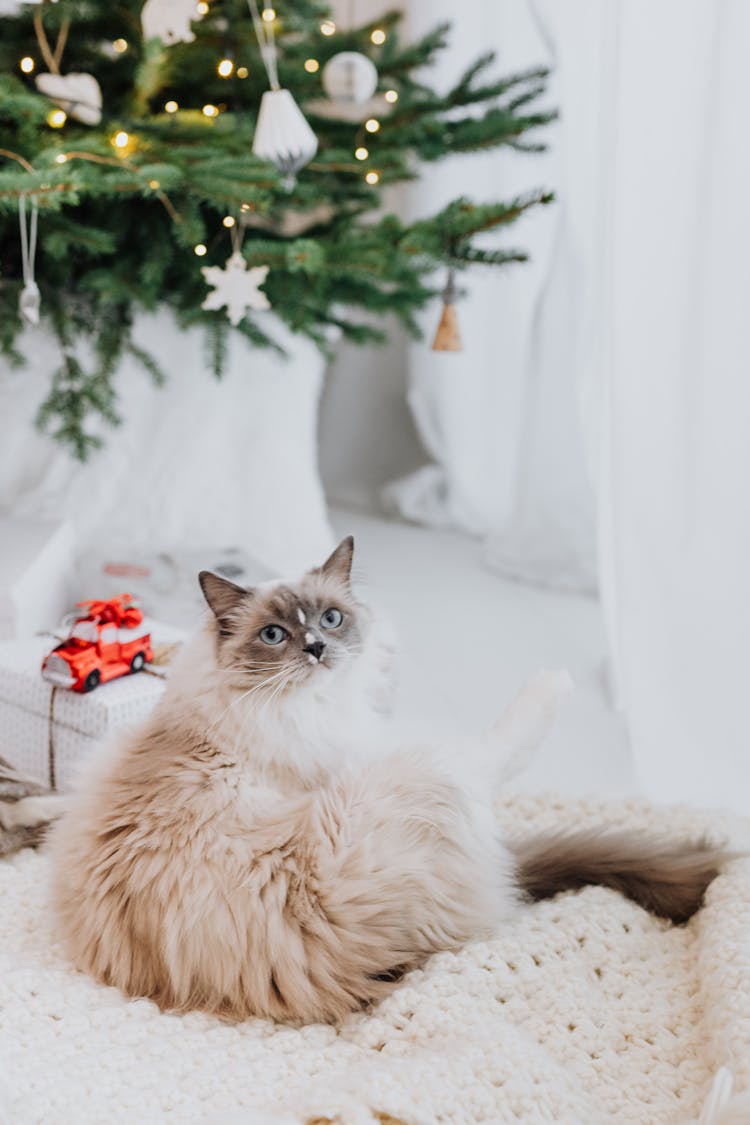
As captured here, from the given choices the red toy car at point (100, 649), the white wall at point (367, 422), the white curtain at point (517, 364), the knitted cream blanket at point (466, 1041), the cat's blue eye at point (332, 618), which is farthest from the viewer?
the white wall at point (367, 422)

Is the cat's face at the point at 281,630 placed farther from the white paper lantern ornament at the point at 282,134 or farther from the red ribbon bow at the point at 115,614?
the white paper lantern ornament at the point at 282,134

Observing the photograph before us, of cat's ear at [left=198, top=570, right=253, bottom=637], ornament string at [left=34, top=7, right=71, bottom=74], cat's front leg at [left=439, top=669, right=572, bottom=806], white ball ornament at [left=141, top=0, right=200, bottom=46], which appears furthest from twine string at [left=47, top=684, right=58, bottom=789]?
ornament string at [left=34, top=7, right=71, bottom=74]

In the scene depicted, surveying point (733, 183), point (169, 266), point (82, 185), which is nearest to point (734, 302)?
point (733, 183)

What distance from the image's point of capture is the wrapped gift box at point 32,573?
62.1 inches

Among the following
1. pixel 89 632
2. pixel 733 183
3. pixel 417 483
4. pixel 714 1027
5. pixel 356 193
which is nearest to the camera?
pixel 714 1027

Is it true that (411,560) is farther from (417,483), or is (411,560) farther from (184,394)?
(184,394)

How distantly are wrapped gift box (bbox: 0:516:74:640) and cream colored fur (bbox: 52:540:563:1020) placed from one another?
0.64m

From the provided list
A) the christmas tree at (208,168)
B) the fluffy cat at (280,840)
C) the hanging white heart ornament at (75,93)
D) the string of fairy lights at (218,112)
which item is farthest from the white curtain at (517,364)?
the fluffy cat at (280,840)

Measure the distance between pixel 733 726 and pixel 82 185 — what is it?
1.15m

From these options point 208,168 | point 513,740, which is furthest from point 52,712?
point 208,168

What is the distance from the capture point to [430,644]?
2096mm

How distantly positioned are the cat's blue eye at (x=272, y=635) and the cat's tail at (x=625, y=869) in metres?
0.31

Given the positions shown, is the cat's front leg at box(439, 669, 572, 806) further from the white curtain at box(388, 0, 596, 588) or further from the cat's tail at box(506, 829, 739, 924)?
the white curtain at box(388, 0, 596, 588)

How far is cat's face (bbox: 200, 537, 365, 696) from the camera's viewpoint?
0.95m
